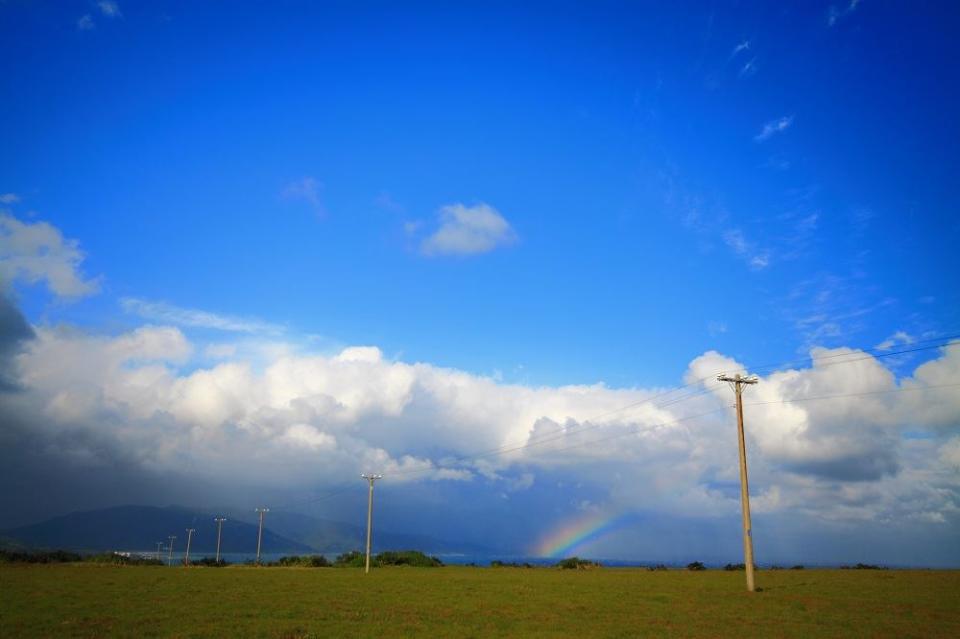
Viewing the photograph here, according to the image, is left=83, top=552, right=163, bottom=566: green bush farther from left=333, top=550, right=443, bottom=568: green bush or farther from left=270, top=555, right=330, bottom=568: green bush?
left=333, top=550, right=443, bottom=568: green bush

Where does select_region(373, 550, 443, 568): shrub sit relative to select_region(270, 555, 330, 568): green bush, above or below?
above

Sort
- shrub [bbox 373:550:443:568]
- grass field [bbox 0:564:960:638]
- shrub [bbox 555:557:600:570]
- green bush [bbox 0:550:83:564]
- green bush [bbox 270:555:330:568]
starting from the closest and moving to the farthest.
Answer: grass field [bbox 0:564:960:638] < green bush [bbox 0:550:83:564] < shrub [bbox 555:557:600:570] < green bush [bbox 270:555:330:568] < shrub [bbox 373:550:443:568]

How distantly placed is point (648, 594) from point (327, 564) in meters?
70.6

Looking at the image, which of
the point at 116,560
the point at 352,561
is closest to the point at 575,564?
the point at 352,561

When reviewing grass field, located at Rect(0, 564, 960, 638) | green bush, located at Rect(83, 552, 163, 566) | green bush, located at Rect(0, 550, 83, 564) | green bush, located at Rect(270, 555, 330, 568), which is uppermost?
grass field, located at Rect(0, 564, 960, 638)

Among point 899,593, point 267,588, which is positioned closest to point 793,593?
point 899,593

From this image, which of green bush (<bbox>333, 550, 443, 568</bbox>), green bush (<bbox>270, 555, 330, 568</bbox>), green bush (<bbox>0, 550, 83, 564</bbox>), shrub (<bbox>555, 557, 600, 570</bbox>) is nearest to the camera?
green bush (<bbox>0, 550, 83, 564</bbox>)

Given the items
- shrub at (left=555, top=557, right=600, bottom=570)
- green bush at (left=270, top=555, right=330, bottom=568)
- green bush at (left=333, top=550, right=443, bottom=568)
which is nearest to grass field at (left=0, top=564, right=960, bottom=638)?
shrub at (left=555, top=557, right=600, bottom=570)

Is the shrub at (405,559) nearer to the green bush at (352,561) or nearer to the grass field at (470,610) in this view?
the green bush at (352,561)

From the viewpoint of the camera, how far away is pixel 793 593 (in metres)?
43.6

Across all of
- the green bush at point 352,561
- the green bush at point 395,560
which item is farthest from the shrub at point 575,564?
the green bush at point 352,561

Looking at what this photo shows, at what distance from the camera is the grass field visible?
2725cm

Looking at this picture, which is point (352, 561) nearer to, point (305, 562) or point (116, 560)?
point (305, 562)

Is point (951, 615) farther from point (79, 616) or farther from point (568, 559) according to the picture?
point (568, 559)
